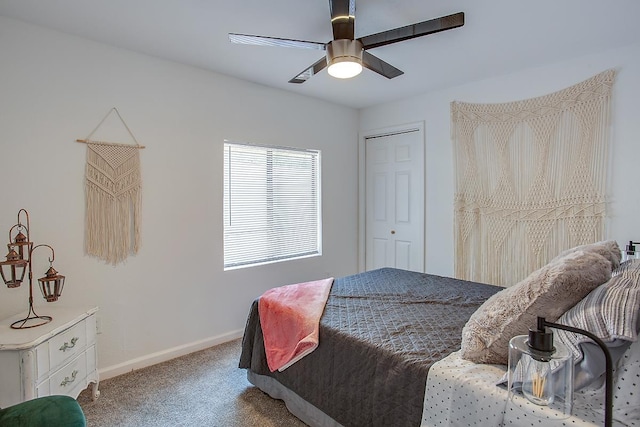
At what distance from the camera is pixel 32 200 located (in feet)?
7.24

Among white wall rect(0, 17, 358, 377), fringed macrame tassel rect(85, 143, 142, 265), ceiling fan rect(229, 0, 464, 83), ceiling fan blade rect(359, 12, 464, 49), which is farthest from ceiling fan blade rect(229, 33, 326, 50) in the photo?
fringed macrame tassel rect(85, 143, 142, 265)

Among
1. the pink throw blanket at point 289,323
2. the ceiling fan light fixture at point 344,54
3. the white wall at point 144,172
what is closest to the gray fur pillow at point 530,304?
the pink throw blanket at point 289,323

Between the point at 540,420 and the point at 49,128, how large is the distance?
3.01 meters

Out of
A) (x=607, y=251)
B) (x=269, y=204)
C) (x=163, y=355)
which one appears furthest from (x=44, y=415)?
(x=607, y=251)

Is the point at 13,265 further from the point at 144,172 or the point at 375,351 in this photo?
the point at 375,351

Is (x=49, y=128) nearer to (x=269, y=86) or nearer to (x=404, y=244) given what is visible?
(x=269, y=86)

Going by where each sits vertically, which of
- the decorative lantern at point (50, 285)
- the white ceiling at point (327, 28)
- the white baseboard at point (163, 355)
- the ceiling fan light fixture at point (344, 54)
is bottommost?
the white baseboard at point (163, 355)

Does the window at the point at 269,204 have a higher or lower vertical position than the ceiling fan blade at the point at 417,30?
lower

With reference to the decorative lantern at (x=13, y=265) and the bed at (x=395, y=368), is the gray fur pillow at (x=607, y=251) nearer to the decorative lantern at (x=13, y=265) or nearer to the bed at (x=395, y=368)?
the bed at (x=395, y=368)

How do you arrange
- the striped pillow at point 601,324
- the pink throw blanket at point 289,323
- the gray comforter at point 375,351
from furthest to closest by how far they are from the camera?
the pink throw blanket at point 289,323 < the gray comforter at point 375,351 < the striped pillow at point 601,324

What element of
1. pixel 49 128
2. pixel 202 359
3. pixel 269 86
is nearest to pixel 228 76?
pixel 269 86

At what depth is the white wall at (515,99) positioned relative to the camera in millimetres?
A: 2539

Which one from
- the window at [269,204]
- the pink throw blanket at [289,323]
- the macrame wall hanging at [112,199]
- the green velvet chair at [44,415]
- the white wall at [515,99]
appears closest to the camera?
the green velvet chair at [44,415]

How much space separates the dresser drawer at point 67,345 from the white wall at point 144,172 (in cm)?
29
